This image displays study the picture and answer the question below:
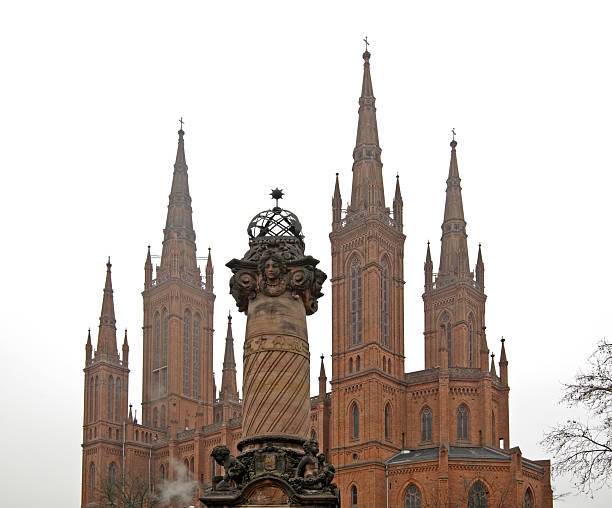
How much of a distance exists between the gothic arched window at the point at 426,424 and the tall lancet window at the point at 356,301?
26.3 ft

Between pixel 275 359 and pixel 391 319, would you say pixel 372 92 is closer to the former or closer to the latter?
pixel 391 319

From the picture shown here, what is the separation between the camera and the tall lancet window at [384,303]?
280ft

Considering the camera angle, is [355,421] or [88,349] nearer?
[355,421]

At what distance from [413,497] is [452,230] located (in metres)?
32.0

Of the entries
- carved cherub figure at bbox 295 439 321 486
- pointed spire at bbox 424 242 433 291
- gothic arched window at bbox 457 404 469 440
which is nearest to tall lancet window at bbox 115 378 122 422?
pointed spire at bbox 424 242 433 291

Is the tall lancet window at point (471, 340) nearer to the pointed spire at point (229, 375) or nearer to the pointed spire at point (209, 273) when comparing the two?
the pointed spire at point (229, 375)

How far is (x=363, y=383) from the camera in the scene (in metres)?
82.1

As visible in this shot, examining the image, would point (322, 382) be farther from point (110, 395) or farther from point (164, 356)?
point (110, 395)

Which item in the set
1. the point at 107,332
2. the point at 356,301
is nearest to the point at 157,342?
the point at 107,332

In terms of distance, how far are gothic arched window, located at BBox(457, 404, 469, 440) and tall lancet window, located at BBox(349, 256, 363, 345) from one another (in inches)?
401

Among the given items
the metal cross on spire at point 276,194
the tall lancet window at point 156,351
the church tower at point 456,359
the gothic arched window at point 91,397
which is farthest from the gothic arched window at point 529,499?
the metal cross on spire at point 276,194

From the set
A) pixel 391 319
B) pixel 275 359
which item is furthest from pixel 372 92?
pixel 275 359

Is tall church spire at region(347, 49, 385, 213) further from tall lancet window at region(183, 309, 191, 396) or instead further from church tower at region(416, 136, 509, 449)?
tall lancet window at region(183, 309, 191, 396)

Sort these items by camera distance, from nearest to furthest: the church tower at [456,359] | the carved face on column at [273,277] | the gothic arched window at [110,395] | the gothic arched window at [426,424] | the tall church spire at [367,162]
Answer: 1. the carved face on column at [273,277]
2. the church tower at [456,359]
3. the gothic arched window at [426,424]
4. the tall church spire at [367,162]
5. the gothic arched window at [110,395]
